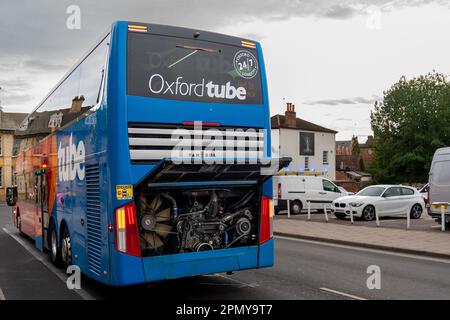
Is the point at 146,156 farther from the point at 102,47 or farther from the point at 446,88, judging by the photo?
the point at 446,88

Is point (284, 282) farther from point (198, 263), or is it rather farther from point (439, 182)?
point (439, 182)

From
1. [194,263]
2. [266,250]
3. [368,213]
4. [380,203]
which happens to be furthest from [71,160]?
[380,203]

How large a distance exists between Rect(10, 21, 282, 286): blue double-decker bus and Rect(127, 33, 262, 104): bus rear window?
15mm

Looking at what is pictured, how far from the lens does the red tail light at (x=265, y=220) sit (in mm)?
8180

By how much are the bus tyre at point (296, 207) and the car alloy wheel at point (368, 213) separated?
592 cm

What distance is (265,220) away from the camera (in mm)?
8211

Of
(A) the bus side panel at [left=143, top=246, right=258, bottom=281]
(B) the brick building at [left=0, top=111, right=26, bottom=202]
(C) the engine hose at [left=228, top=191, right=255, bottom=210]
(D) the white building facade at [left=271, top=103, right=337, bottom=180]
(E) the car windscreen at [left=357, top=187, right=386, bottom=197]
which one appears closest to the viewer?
(A) the bus side panel at [left=143, top=246, right=258, bottom=281]

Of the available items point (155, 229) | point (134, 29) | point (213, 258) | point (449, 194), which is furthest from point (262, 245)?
point (449, 194)

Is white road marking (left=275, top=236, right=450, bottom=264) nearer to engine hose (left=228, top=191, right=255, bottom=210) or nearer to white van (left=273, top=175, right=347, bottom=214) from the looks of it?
engine hose (left=228, top=191, right=255, bottom=210)

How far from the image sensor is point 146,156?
713 cm

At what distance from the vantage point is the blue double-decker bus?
702cm

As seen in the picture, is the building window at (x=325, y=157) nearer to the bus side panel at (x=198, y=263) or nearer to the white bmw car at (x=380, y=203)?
the white bmw car at (x=380, y=203)

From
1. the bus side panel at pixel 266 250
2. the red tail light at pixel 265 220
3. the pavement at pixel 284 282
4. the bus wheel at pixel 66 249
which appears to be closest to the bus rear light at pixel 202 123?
the bus side panel at pixel 266 250

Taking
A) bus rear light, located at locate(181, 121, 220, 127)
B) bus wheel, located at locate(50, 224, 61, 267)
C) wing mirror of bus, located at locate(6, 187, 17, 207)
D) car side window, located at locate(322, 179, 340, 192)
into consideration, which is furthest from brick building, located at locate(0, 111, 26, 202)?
bus rear light, located at locate(181, 121, 220, 127)
